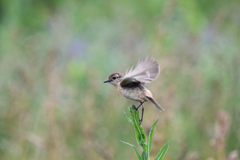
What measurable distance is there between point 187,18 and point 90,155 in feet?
12.0

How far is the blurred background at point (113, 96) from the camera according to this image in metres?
3.58

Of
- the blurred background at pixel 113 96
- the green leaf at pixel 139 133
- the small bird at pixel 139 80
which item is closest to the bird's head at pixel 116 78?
the small bird at pixel 139 80

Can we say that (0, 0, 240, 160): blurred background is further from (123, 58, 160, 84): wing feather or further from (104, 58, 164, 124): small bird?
(123, 58, 160, 84): wing feather

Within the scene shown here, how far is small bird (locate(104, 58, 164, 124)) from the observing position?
1.94 m

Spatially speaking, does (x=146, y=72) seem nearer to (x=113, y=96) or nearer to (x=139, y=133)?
(x=139, y=133)

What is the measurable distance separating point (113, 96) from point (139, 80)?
2505mm

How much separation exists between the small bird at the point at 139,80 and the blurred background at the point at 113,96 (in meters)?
0.75

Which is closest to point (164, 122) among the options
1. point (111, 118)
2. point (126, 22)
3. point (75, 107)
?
point (111, 118)

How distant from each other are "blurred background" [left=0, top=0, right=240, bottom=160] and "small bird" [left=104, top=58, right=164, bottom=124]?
75 centimetres

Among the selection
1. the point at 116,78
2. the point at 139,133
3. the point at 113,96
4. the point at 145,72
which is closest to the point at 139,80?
the point at 145,72

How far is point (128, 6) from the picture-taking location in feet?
28.6

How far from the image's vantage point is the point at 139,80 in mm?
1911

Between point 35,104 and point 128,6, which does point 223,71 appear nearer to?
point 35,104

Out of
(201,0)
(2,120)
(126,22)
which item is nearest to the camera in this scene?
(2,120)
